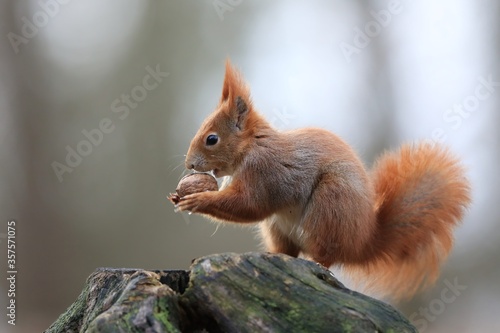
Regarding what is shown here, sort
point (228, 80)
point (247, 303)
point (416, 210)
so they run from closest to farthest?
1. point (247, 303)
2. point (416, 210)
3. point (228, 80)

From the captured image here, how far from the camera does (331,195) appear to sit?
53.1 inches

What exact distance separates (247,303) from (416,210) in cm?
71

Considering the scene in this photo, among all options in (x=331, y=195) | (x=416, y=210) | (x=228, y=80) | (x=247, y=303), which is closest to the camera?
(x=247, y=303)

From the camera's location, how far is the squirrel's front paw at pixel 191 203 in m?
1.35

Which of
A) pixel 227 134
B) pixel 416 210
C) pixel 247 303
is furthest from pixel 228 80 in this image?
pixel 247 303

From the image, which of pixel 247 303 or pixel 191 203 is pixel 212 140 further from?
pixel 247 303

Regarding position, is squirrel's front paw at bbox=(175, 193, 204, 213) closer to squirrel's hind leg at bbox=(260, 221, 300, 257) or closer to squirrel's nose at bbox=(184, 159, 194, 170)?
squirrel's nose at bbox=(184, 159, 194, 170)

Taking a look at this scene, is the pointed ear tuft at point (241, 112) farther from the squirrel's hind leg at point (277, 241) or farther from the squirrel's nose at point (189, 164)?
the squirrel's hind leg at point (277, 241)

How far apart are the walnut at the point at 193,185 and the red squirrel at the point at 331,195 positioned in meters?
0.04

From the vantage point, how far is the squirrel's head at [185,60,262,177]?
4.88 ft

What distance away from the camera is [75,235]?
3.40m

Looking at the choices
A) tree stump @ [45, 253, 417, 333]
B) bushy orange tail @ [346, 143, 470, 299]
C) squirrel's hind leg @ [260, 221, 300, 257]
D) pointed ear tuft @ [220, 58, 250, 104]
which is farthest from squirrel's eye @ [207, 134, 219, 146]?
tree stump @ [45, 253, 417, 333]

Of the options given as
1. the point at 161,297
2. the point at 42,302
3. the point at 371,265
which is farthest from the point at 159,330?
Answer: the point at 42,302

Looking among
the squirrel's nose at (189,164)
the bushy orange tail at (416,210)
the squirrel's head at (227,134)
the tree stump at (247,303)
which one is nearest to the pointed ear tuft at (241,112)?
the squirrel's head at (227,134)
